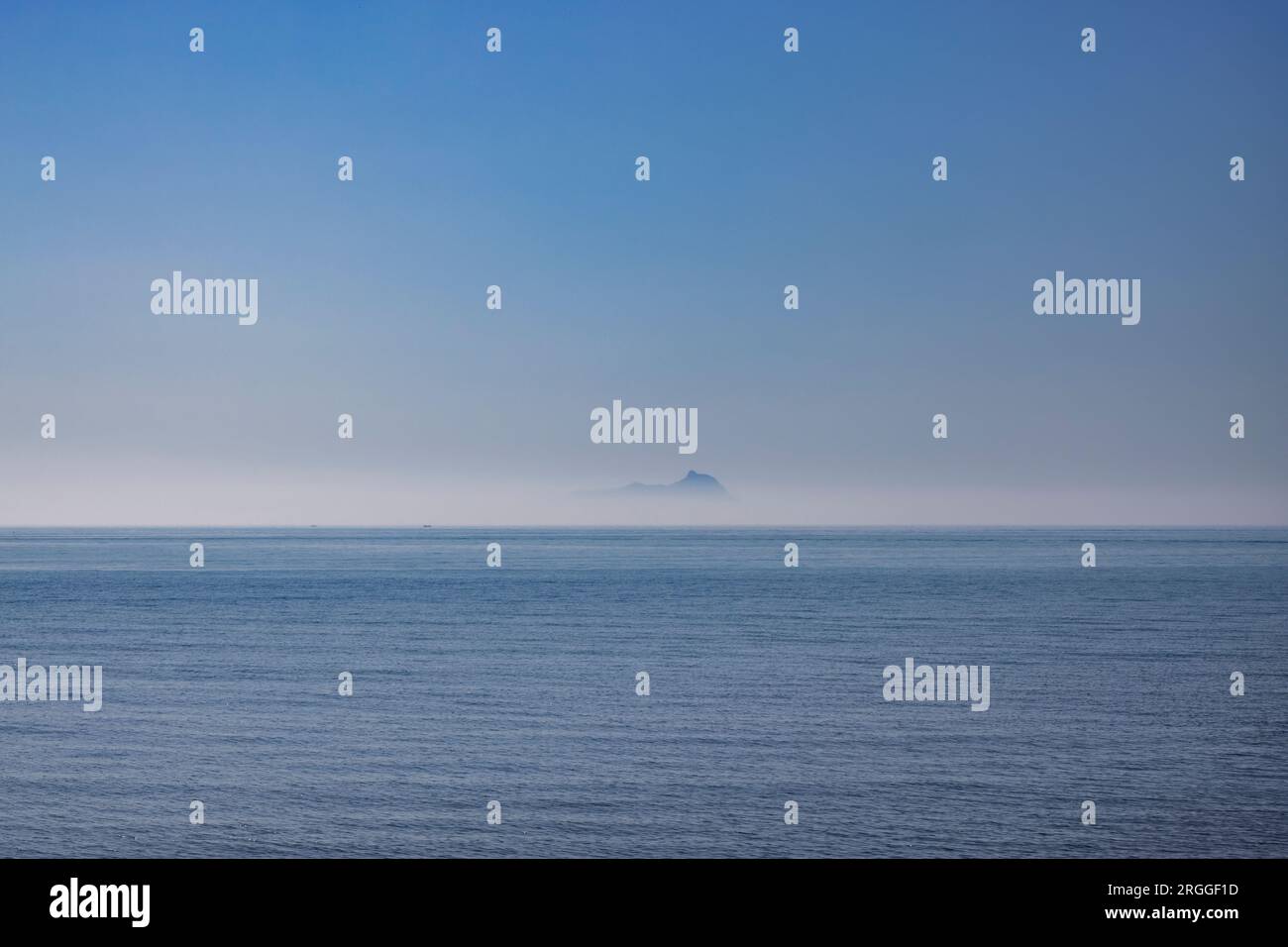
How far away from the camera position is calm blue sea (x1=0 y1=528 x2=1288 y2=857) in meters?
26.0

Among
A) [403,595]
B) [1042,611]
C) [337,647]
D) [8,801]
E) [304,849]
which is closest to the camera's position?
[304,849]

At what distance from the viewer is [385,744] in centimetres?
3688

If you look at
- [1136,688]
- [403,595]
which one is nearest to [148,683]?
[1136,688]

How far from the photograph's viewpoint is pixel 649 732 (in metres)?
39.5

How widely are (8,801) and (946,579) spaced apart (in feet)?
352

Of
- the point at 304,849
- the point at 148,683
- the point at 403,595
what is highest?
the point at 403,595

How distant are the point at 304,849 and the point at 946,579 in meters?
107

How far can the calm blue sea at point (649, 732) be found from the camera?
Result: 26.0 metres

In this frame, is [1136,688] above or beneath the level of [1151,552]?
beneath

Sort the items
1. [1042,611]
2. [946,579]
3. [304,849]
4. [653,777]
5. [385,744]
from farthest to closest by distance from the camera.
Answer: [946,579], [1042,611], [385,744], [653,777], [304,849]

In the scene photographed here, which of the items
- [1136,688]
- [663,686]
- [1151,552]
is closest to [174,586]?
[663,686]
